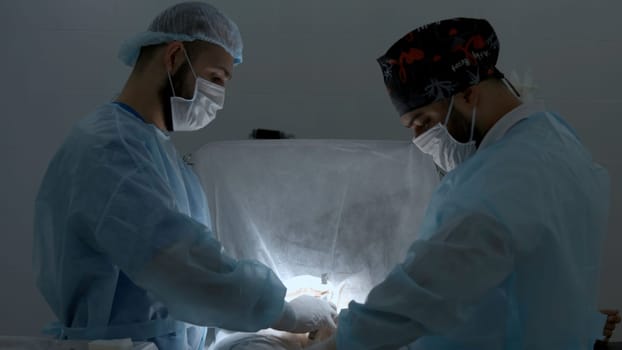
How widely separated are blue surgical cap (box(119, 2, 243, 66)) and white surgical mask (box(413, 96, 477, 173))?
2.04ft

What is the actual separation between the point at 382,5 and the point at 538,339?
1.55m

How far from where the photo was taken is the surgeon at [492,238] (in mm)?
1110

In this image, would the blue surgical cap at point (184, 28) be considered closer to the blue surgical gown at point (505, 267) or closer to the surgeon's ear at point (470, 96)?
the surgeon's ear at point (470, 96)

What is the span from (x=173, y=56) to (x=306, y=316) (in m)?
0.79

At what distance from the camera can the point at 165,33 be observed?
142 centimetres

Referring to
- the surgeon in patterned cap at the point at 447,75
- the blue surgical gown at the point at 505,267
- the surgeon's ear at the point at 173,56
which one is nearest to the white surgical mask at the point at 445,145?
the surgeon in patterned cap at the point at 447,75

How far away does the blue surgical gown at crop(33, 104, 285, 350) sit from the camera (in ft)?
3.85

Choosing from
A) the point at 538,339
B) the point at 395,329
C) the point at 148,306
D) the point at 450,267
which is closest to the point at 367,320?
the point at 395,329

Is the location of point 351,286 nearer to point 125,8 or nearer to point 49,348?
point 49,348

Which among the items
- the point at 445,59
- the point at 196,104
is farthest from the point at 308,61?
the point at 445,59

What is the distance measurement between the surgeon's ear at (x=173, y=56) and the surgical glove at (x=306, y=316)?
2.29 ft

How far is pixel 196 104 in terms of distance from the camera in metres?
1.48

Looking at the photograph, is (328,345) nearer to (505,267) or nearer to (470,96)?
(505,267)

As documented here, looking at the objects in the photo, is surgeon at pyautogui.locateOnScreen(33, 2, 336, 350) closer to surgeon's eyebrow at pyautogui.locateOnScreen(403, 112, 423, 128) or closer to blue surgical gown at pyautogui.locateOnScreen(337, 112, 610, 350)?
blue surgical gown at pyautogui.locateOnScreen(337, 112, 610, 350)
